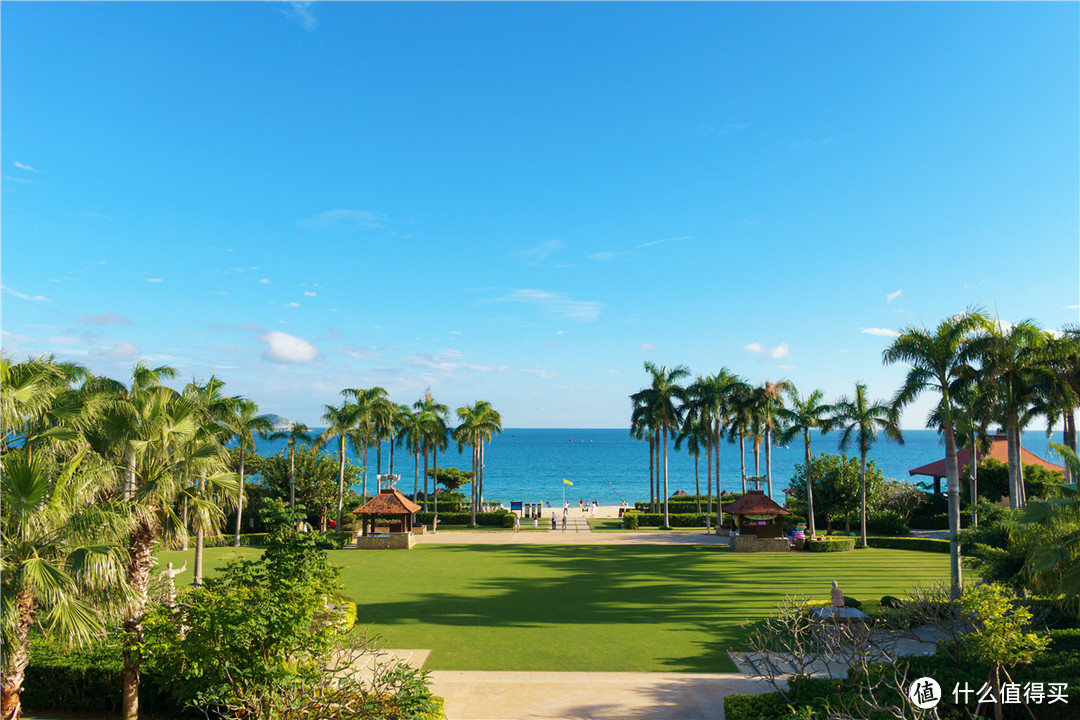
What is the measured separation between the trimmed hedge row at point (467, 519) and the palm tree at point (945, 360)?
104 ft

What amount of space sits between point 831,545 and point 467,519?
27515mm

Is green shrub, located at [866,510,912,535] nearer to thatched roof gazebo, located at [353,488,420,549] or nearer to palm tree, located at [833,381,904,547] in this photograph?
palm tree, located at [833,381,904,547]

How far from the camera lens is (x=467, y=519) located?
5131 centimetres

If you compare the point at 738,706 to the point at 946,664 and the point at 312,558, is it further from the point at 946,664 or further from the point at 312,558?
the point at 312,558

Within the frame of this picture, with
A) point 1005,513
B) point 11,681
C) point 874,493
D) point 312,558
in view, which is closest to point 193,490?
point 312,558

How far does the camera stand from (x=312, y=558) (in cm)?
1330

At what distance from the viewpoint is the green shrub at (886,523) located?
1692 inches

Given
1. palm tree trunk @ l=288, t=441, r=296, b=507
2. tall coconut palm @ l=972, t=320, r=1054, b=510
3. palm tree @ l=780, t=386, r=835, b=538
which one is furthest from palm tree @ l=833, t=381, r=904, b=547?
palm tree trunk @ l=288, t=441, r=296, b=507

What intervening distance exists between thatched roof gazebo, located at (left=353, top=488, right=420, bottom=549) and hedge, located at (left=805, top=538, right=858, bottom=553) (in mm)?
23817

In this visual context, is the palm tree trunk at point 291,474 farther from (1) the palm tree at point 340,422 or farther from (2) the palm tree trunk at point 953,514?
(2) the palm tree trunk at point 953,514

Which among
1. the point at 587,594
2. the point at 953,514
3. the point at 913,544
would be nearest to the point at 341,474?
the point at 587,594

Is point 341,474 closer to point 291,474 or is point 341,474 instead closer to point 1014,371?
point 291,474

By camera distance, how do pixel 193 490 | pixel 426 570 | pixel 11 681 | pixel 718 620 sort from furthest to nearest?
1. pixel 426 570
2. pixel 718 620
3. pixel 193 490
4. pixel 11 681

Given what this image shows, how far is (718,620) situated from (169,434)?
16.8 m
